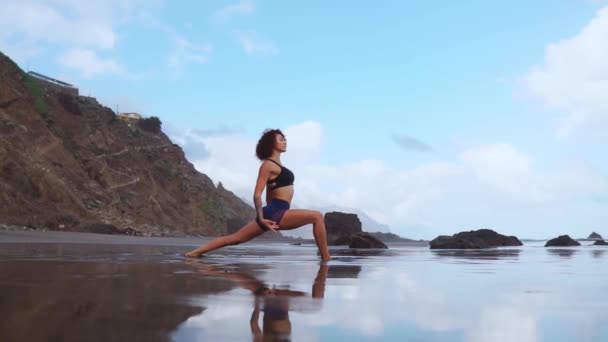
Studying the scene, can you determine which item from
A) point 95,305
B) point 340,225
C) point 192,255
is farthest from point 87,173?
point 95,305

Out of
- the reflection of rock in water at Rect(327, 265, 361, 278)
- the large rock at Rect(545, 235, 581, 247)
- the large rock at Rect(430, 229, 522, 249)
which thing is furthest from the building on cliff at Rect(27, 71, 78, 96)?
the reflection of rock in water at Rect(327, 265, 361, 278)

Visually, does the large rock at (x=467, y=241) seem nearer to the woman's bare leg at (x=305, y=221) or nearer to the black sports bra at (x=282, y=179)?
the woman's bare leg at (x=305, y=221)

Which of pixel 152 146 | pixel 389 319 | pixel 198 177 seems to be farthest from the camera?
pixel 198 177

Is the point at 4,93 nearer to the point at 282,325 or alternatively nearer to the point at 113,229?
the point at 113,229

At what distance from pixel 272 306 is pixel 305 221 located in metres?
4.02

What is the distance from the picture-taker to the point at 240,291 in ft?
9.34

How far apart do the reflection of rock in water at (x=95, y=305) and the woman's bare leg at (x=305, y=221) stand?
251 cm

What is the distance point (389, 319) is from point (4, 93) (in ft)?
94.3

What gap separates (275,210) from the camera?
6.08 metres

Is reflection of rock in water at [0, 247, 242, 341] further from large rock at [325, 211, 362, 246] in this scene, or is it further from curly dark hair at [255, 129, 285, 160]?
large rock at [325, 211, 362, 246]

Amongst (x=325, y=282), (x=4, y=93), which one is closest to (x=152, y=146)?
(x=4, y=93)

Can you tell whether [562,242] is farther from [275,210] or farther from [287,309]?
[287,309]

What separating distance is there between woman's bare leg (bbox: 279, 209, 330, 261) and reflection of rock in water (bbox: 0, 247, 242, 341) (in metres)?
2.51

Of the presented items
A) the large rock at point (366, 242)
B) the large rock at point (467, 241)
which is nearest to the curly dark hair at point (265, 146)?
the large rock at point (366, 242)
